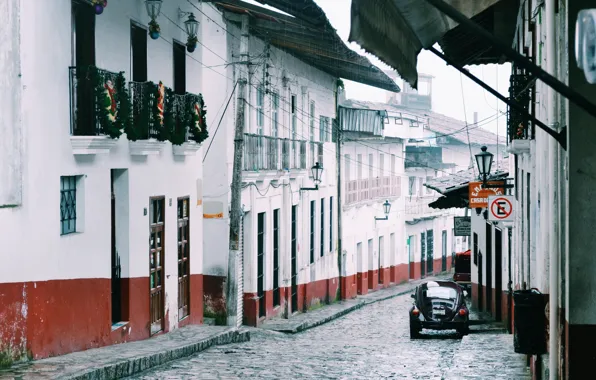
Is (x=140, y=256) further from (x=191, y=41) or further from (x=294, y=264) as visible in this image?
(x=294, y=264)

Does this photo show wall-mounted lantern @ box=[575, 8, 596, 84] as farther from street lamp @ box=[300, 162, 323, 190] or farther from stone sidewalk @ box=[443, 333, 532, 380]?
street lamp @ box=[300, 162, 323, 190]

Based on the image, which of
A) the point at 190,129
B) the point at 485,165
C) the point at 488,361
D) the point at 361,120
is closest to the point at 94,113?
the point at 190,129

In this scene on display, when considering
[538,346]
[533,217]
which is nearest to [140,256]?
[533,217]

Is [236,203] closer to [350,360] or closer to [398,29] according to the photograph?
[350,360]

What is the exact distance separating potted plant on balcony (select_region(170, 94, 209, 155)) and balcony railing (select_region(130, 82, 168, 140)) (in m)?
1.23

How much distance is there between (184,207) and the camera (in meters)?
20.3

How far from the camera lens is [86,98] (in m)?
14.3

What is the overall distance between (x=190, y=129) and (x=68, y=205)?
5387 millimetres

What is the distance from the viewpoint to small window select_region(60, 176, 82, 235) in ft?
47.0

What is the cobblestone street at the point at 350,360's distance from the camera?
13.7 m

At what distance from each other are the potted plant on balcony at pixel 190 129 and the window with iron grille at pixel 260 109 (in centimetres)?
592

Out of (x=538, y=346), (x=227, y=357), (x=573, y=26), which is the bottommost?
(x=227, y=357)

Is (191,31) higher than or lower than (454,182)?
higher

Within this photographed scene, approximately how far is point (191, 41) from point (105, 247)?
17.5ft
